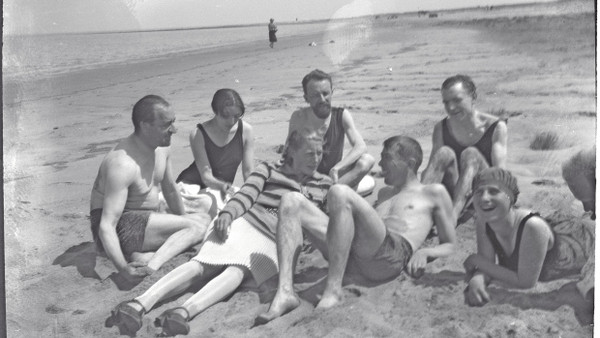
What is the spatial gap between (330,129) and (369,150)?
930mm

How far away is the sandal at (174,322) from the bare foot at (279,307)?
0.34 metres

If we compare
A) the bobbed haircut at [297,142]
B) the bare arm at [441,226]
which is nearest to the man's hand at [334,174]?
the bobbed haircut at [297,142]

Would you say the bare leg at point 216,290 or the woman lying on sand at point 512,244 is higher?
the woman lying on sand at point 512,244

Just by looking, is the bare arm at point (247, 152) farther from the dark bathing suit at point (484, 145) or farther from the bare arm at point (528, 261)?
the bare arm at point (528, 261)

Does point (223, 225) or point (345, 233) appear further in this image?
point (223, 225)

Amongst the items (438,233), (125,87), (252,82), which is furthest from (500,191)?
(125,87)

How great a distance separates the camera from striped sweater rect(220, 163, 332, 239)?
371cm

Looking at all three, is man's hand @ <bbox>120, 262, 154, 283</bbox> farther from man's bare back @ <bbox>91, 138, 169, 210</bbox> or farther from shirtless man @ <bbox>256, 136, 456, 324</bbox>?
shirtless man @ <bbox>256, 136, 456, 324</bbox>

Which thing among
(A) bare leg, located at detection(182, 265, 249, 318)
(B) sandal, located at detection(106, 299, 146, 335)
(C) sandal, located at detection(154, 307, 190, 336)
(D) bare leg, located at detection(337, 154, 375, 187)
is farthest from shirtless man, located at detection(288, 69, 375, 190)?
(B) sandal, located at detection(106, 299, 146, 335)

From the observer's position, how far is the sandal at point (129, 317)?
3400mm

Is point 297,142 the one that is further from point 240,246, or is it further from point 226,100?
point 226,100

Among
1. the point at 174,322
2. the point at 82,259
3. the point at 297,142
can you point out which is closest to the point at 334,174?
the point at 297,142

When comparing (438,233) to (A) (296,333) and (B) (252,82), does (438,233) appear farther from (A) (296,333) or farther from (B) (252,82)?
(B) (252,82)

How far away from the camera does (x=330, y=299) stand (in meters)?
3.38
